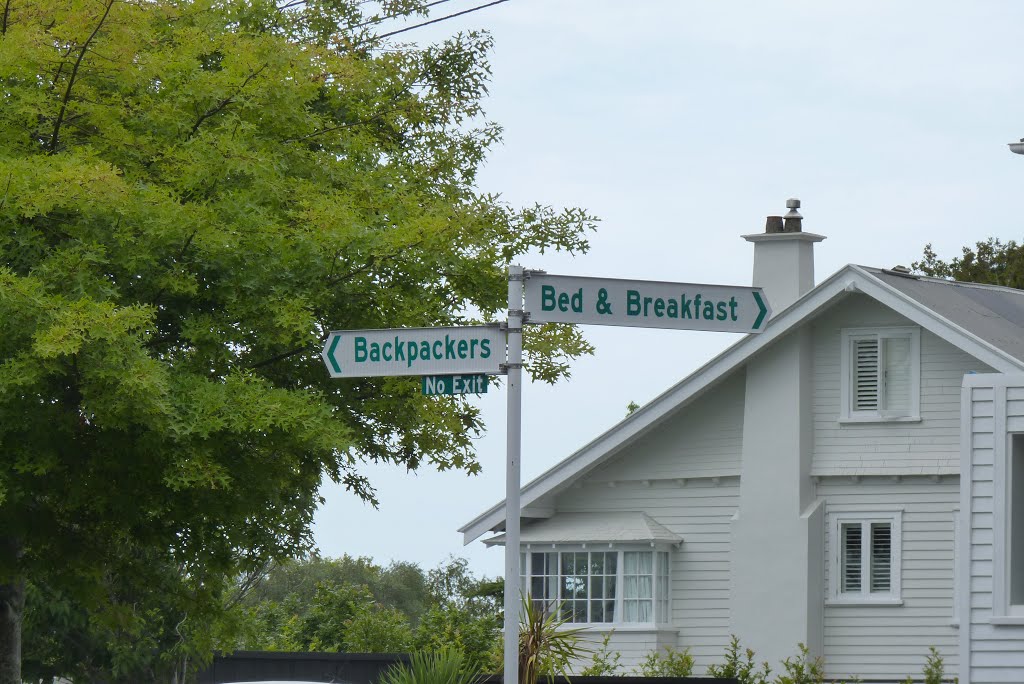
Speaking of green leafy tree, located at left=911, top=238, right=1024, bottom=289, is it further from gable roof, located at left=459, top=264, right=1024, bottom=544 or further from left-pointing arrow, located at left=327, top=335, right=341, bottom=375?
left-pointing arrow, located at left=327, top=335, right=341, bottom=375

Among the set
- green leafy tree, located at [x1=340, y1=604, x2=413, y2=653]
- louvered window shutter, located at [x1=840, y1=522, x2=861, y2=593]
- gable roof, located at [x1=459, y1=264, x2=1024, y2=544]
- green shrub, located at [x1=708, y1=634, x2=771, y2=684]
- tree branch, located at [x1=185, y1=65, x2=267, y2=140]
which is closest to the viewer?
tree branch, located at [x1=185, y1=65, x2=267, y2=140]

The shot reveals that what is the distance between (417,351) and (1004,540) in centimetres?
920

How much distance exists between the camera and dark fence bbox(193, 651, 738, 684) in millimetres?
21469

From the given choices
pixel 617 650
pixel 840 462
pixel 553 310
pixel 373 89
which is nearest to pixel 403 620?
pixel 617 650

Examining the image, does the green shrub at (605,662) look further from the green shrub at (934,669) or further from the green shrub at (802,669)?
the green shrub at (934,669)

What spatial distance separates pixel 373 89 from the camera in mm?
17688

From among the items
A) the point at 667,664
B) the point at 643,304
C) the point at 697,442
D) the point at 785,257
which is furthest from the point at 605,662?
the point at 643,304

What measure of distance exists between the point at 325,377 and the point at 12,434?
3.04 meters

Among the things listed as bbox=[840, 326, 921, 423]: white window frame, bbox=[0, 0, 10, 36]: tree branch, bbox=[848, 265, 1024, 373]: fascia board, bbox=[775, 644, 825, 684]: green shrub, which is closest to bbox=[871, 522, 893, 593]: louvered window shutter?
bbox=[775, 644, 825, 684]: green shrub

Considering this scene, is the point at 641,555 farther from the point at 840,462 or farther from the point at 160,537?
the point at 160,537

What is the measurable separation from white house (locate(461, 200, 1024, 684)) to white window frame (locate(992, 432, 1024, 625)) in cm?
544

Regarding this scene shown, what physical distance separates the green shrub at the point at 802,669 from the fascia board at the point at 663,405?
14.0 ft

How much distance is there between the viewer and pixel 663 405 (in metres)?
25.6

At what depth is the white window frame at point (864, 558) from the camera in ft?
78.6
